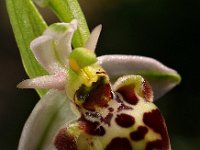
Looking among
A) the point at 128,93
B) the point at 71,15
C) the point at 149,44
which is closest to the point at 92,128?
the point at 128,93

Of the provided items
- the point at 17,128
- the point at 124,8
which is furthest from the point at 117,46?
the point at 17,128

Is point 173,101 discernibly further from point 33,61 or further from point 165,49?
point 33,61

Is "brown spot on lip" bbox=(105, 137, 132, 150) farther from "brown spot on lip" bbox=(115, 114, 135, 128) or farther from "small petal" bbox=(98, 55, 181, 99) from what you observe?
"small petal" bbox=(98, 55, 181, 99)

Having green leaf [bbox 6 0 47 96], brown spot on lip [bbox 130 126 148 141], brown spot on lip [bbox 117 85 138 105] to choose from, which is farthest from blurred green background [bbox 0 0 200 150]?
brown spot on lip [bbox 130 126 148 141]

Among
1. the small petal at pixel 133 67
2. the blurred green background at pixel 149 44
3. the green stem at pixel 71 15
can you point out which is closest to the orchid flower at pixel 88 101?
the small petal at pixel 133 67

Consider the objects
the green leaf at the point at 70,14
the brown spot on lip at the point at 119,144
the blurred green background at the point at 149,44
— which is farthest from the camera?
the blurred green background at the point at 149,44

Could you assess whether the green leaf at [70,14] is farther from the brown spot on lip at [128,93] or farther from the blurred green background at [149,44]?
the blurred green background at [149,44]
